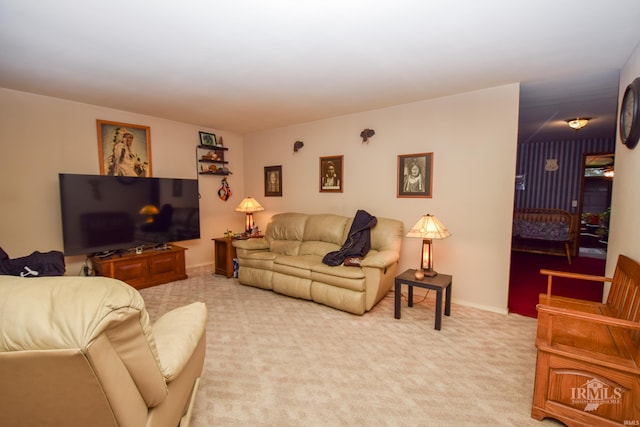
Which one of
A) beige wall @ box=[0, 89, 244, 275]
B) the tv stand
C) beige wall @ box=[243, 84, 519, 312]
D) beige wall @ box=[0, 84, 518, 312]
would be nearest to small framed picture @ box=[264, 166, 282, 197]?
beige wall @ box=[243, 84, 519, 312]

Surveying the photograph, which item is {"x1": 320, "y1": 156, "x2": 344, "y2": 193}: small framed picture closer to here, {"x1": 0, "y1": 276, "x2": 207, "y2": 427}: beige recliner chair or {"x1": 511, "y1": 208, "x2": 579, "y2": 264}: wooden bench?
{"x1": 0, "y1": 276, "x2": 207, "y2": 427}: beige recliner chair

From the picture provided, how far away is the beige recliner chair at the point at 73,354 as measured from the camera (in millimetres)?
777

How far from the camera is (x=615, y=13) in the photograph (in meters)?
1.85

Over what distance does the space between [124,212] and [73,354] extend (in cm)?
366

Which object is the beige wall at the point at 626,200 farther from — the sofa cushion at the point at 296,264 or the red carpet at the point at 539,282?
the sofa cushion at the point at 296,264

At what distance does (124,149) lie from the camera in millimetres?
4160

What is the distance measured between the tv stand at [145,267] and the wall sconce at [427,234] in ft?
11.0

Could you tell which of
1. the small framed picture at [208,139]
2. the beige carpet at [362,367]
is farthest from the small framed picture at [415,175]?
the small framed picture at [208,139]

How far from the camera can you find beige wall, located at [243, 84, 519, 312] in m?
3.20

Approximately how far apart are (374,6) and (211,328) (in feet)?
9.68

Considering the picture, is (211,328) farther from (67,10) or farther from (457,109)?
(457,109)

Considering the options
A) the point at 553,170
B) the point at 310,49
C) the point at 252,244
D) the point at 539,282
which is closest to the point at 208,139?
the point at 252,244

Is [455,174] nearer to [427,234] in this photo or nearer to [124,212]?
[427,234]

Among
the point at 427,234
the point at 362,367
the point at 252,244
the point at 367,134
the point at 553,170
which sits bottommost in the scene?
the point at 362,367
